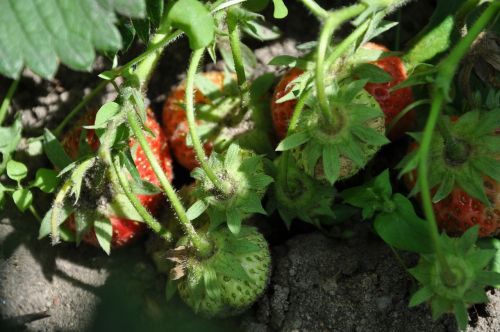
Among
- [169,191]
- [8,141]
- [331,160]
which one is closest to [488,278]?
[331,160]

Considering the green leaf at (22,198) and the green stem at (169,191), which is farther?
the green leaf at (22,198)

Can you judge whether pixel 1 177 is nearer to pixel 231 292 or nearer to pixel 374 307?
pixel 231 292

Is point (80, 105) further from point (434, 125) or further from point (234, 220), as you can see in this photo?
point (434, 125)

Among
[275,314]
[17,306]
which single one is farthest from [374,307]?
[17,306]

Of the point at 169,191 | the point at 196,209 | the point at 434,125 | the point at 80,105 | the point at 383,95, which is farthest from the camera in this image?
the point at 80,105

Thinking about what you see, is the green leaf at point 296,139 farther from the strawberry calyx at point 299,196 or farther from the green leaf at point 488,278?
the green leaf at point 488,278

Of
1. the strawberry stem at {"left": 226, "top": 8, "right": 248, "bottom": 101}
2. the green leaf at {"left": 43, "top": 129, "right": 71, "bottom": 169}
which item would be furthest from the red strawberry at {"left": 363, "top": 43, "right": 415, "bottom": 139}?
the green leaf at {"left": 43, "top": 129, "right": 71, "bottom": 169}

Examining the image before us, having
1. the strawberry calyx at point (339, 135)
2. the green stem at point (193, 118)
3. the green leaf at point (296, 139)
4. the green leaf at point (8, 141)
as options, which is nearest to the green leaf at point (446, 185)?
the strawberry calyx at point (339, 135)
